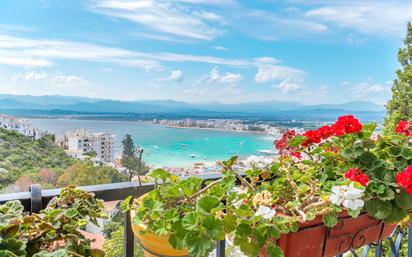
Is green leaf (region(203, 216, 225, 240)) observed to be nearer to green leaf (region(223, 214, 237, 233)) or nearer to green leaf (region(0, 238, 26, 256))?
green leaf (region(223, 214, 237, 233))

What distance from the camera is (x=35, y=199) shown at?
776 millimetres

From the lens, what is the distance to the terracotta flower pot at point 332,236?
85 centimetres

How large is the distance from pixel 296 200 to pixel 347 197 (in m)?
0.12

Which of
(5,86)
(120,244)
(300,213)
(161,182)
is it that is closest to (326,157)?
(300,213)

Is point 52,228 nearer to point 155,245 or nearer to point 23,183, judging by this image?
point 155,245

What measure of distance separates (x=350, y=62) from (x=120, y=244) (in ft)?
55.1

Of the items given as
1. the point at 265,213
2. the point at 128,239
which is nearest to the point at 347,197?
the point at 265,213

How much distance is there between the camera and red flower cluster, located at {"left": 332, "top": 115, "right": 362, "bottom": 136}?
1.03 m

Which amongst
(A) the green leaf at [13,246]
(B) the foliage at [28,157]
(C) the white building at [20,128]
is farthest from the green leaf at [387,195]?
(C) the white building at [20,128]

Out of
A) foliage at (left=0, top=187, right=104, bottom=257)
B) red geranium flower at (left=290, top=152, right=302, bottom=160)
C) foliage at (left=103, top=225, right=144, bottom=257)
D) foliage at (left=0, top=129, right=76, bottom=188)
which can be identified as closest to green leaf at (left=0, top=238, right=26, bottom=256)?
foliage at (left=0, top=187, right=104, bottom=257)

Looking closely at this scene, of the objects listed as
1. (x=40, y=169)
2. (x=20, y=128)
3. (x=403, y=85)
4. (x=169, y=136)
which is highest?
A: (x=403, y=85)

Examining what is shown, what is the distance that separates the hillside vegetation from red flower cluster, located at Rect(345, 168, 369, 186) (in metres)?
0.62

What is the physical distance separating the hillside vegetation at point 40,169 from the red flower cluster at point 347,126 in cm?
64

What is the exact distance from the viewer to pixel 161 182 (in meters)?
0.90
